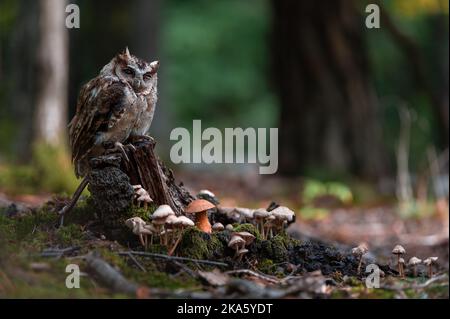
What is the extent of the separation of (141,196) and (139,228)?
1.06 ft

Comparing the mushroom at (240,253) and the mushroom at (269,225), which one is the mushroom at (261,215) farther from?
the mushroom at (240,253)

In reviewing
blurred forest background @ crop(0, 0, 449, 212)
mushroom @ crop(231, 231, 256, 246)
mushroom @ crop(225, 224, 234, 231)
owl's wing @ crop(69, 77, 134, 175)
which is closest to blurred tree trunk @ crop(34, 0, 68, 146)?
blurred forest background @ crop(0, 0, 449, 212)

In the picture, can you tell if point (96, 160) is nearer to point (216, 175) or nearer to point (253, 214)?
point (253, 214)

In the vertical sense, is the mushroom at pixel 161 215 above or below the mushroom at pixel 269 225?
above

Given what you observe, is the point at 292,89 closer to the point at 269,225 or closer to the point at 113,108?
the point at 113,108

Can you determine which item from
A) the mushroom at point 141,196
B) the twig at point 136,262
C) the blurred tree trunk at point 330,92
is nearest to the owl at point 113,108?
the mushroom at point 141,196

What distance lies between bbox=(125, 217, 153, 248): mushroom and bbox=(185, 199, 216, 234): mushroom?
0.94 feet

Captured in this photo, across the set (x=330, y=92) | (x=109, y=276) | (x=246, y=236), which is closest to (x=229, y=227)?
(x=246, y=236)

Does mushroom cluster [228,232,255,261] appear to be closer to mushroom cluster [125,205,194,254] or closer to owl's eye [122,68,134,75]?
mushroom cluster [125,205,194,254]

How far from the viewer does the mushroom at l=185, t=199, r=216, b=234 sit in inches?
143

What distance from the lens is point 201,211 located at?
3764mm

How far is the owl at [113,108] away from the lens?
157 inches

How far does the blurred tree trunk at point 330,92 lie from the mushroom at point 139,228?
22.6 ft

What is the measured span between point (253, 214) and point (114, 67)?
1.12m
